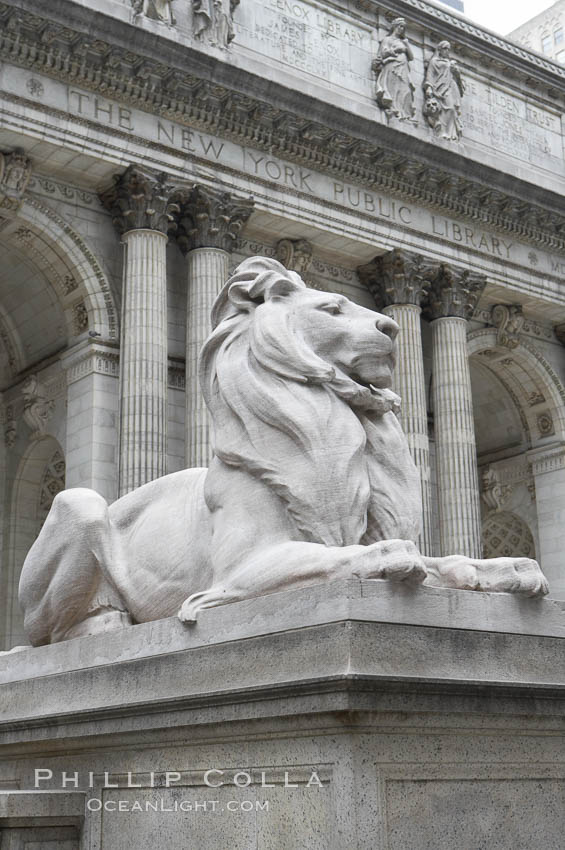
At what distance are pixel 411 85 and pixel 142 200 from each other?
7.45 m

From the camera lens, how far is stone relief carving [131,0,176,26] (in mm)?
18875

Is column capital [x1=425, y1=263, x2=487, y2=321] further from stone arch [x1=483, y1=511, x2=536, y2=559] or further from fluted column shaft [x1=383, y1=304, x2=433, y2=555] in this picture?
stone arch [x1=483, y1=511, x2=536, y2=559]

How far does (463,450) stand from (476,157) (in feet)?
20.9

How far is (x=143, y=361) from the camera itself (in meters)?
17.5

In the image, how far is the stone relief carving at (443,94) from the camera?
2291 centimetres

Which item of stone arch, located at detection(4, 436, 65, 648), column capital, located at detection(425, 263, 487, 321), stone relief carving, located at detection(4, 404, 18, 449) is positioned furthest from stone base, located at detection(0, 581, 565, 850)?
column capital, located at detection(425, 263, 487, 321)

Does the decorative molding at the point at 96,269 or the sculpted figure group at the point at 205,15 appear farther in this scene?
the sculpted figure group at the point at 205,15

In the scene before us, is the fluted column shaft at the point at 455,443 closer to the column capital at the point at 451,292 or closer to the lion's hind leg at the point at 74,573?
the column capital at the point at 451,292

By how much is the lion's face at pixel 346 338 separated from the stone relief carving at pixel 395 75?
18.8 m

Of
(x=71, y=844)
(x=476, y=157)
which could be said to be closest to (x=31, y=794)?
(x=71, y=844)

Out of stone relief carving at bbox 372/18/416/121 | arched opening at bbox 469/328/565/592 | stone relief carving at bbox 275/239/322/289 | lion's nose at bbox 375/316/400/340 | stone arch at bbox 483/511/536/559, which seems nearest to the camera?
lion's nose at bbox 375/316/400/340

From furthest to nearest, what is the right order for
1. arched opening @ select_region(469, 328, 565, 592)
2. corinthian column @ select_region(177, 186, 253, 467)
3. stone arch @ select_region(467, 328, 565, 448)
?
arched opening @ select_region(469, 328, 565, 592) → stone arch @ select_region(467, 328, 565, 448) → corinthian column @ select_region(177, 186, 253, 467)

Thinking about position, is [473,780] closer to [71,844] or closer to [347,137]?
[71,844]

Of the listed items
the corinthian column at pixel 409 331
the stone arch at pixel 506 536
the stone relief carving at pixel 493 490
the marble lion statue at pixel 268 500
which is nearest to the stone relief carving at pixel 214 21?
the corinthian column at pixel 409 331
